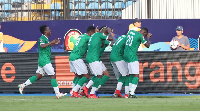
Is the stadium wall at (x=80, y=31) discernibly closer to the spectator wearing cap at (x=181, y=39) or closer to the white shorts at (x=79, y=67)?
the spectator wearing cap at (x=181, y=39)

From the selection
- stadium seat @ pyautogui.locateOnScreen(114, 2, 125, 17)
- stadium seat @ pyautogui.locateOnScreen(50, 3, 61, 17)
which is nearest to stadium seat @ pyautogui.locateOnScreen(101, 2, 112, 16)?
stadium seat @ pyautogui.locateOnScreen(114, 2, 125, 17)

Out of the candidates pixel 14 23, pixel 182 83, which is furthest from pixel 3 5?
pixel 182 83

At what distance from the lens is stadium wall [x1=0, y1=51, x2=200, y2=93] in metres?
17.9

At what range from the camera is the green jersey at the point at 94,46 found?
15.5 meters

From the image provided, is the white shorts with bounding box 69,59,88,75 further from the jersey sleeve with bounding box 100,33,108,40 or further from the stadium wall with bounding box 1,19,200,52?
the stadium wall with bounding box 1,19,200,52

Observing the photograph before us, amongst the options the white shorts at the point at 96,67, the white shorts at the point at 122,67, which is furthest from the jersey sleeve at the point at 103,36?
the white shorts at the point at 122,67

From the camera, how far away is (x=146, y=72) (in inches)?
714

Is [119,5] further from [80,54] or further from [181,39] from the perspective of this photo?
[80,54]

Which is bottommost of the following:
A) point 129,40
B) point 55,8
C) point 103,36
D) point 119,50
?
point 119,50

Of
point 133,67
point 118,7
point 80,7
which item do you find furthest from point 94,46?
point 80,7

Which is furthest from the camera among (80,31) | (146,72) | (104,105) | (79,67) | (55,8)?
(55,8)

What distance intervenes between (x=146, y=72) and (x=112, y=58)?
247 cm

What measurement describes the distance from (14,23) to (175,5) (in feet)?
19.0

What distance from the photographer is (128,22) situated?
799 inches
